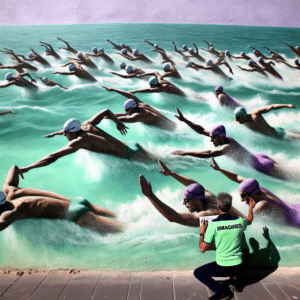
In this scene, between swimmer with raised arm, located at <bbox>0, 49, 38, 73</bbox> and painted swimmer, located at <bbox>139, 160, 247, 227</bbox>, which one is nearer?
painted swimmer, located at <bbox>139, 160, 247, 227</bbox>

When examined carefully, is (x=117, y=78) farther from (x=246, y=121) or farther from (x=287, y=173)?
(x=287, y=173)

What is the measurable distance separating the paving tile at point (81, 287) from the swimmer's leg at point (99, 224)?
84cm

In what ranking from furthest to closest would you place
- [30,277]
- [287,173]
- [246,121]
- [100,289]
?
[246,121] → [287,173] → [30,277] → [100,289]

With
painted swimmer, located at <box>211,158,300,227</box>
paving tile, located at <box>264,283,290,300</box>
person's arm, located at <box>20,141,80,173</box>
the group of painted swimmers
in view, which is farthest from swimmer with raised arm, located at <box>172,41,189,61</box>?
paving tile, located at <box>264,283,290,300</box>

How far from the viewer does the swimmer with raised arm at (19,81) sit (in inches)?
292

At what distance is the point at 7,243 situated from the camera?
17.7 feet

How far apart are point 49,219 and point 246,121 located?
16.6 feet

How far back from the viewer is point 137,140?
6.59 meters

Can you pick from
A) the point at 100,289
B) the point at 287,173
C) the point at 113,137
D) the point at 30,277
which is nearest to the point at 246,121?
the point at 287,173

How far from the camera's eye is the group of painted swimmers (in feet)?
17.5

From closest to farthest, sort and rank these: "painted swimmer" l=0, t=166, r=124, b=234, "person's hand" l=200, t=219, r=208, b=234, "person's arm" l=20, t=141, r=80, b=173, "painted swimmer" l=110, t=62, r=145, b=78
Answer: "person's hand" l=200, t=219, r=208, b=234 < "painted swimmer" l=0, t=166, r=124, b=234 < "person's arm" l=20, t=141, r=80, b=173 < "painted swimmer" l=110, t=62, r=145, b=78

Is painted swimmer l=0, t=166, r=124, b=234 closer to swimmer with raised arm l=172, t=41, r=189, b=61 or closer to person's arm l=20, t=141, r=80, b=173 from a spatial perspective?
person's arm l=20, t=141, r=80, b=173

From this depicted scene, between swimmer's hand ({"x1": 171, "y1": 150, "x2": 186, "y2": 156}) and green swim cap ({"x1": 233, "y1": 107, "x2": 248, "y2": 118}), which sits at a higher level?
green swim cap ({"x1": 233, "y1": 107, "x2": 248, "y2": 118})

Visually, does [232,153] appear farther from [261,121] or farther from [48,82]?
[48,82]
